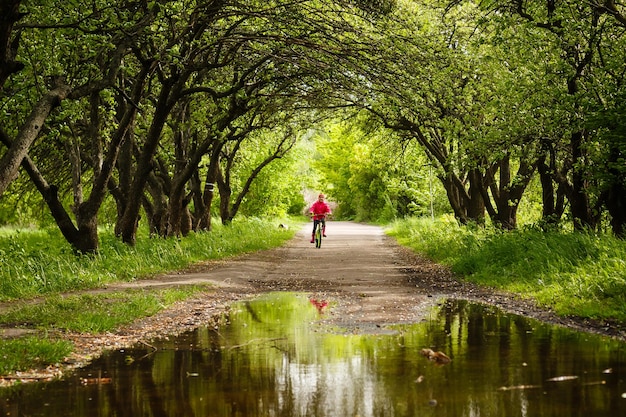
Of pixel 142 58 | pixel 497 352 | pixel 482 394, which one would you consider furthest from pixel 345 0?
pixel 482 394

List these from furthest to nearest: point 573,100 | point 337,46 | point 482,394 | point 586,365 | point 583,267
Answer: point 337,46
point 573,100
point 583,267
point 586,365
point 482,394

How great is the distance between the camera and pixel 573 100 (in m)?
13.8

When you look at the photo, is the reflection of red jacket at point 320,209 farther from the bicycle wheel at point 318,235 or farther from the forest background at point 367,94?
the forest background at point 367,94

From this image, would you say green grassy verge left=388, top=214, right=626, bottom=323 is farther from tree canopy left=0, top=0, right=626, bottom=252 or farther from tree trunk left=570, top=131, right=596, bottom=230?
A: tree canopy left=0, top=0, right=626, bottom=252

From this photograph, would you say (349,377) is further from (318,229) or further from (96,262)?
(318,229)

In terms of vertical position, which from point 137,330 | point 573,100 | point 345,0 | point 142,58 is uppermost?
point 345,0

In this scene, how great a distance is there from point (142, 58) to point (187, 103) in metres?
7.33

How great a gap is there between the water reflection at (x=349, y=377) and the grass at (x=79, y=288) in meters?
0.81

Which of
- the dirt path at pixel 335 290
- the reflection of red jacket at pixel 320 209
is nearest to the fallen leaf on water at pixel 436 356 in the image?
the dirt path at pixel 335 290

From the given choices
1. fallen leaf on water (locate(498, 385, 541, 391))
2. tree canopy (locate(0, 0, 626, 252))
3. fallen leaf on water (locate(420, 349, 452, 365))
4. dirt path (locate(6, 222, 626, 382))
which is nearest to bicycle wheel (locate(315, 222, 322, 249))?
dirt path (locate(6, 222, 626, 382))

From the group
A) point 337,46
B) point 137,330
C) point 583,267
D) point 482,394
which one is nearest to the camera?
point 482,394

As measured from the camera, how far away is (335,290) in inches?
529

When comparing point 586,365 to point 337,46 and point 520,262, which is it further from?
point 337,46

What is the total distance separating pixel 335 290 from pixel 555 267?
4.01m
